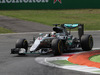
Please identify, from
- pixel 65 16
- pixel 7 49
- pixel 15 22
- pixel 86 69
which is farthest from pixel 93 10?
pixel 86 69

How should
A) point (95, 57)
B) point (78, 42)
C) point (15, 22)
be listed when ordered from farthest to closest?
1. point (15, 22)
2. point (78, 42)
3. point (95, 57)

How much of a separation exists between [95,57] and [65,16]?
25.4 m

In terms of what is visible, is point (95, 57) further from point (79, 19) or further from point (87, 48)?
point (79, 19)

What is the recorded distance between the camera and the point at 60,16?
39250mm

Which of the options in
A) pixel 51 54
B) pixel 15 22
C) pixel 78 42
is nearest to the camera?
pixel 51 54

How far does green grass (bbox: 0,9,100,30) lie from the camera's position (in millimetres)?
34875

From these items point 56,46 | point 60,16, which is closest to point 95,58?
point 56,46

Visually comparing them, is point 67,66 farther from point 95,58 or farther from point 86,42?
point 86,42

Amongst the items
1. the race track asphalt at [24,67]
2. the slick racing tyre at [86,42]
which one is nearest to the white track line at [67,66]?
the race track asphalt at [24,67]

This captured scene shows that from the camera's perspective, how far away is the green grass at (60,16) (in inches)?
1373

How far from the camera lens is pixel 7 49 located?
18.0m

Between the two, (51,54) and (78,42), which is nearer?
(51,54)

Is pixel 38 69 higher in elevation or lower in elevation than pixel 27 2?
lower

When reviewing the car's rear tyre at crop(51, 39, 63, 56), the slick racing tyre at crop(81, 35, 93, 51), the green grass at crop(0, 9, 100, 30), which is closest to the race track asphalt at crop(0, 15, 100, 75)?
the car's rear tyre at crop(51, 39, 63, 56)
